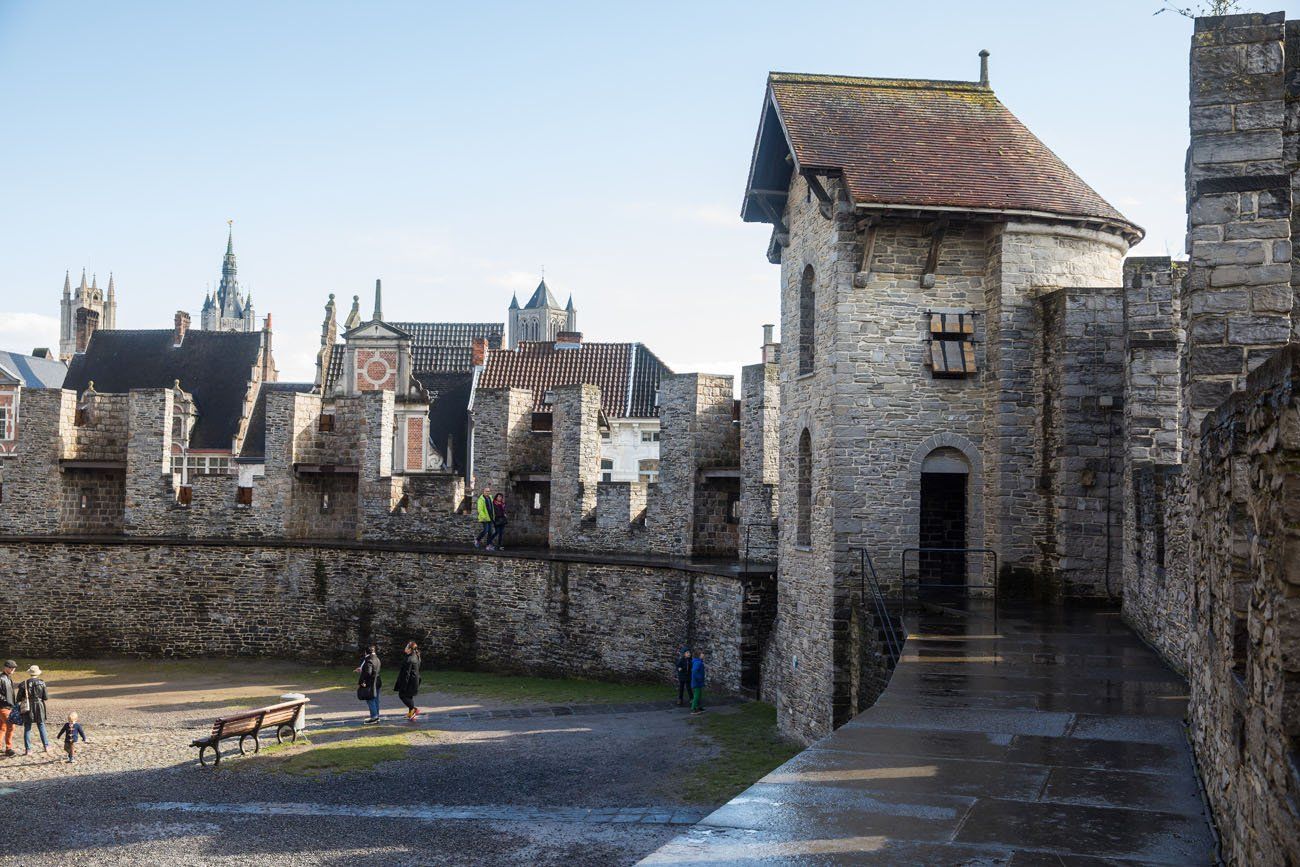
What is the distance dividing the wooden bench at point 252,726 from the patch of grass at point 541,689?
3.89m

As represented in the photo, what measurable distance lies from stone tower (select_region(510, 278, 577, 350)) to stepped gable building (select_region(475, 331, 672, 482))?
6411 cm

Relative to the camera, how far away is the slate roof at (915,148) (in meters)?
16.1

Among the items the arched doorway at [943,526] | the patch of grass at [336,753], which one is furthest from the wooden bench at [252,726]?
the arched doorway at [943,526]

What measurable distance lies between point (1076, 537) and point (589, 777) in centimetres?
650

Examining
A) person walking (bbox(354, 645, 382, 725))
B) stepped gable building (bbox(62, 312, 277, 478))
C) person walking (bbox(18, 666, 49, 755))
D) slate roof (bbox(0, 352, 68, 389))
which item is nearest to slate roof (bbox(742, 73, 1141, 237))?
person walking (bbox(354, 645, 382, 725))

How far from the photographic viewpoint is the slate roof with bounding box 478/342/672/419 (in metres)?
41.8

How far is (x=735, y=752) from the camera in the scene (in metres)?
15.9

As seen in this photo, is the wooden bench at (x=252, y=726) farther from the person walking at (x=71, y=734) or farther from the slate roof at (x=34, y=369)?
the slate roof at (x=34, y=369)

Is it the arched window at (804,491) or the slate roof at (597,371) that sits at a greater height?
the slate roof at (597,371)

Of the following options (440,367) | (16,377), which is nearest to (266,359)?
(440,367)

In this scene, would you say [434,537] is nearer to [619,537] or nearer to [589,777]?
[619,537]

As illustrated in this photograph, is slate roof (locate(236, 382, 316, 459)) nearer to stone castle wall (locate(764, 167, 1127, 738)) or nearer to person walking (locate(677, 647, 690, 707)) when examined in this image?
person walking (locate(677, 647, 690, 707))

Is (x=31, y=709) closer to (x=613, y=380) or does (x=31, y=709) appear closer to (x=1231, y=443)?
(x=1231, y=443)

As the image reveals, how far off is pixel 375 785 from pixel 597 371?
94.3ft
